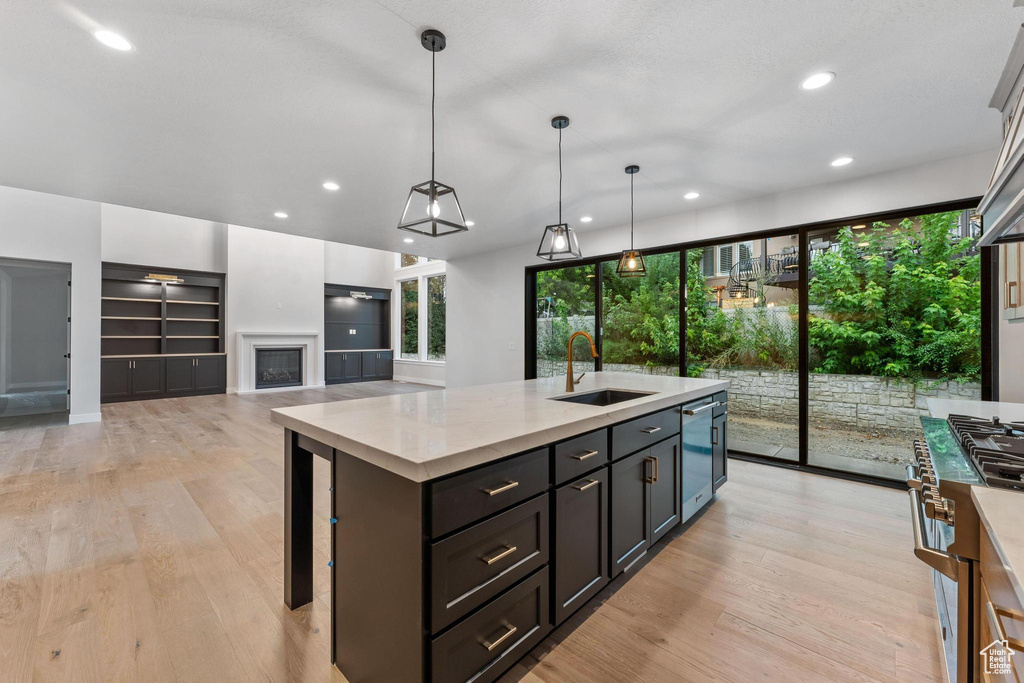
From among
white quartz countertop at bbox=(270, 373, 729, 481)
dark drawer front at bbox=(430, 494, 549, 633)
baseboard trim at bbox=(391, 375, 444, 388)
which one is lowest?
baseboard trim at bbox=(391, 375, 444, 388)

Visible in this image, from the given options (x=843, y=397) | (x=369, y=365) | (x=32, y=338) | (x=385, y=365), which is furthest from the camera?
(x=385, y=365)

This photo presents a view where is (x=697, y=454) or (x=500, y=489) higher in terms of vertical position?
(x=500, y=489)

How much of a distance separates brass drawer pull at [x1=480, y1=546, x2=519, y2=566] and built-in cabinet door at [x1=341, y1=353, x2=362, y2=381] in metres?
9.75

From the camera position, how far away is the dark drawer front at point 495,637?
124cm

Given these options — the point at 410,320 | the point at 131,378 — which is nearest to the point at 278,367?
the point at 131,378

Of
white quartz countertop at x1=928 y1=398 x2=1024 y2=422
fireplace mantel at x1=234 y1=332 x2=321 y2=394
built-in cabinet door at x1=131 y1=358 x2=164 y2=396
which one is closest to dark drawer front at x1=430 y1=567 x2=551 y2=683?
white quartz countertop at x1=928 y1=398 x2=1024 y2=422

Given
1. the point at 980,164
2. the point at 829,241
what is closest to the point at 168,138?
the point at 829,241

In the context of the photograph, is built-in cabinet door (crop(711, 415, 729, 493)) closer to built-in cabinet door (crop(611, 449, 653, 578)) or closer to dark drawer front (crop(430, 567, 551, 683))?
built-in cabinet door (crop(611, 449, 653, 578))

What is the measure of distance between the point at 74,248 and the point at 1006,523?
26.6 ft

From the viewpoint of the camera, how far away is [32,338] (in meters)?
7.59

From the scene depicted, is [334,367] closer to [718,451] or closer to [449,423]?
[718,451]

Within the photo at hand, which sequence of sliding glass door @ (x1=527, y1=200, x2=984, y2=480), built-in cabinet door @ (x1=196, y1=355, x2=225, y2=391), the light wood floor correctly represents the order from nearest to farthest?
the light wood floor < sliding glass door @ (x1=527, y1=200, x2=984, y2=480) < built-in cabinet door @ (x1=196, y1=355, x2=225, y2=391)

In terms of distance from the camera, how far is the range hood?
110cm

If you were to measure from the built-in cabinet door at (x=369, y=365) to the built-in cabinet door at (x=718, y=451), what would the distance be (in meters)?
9.15
